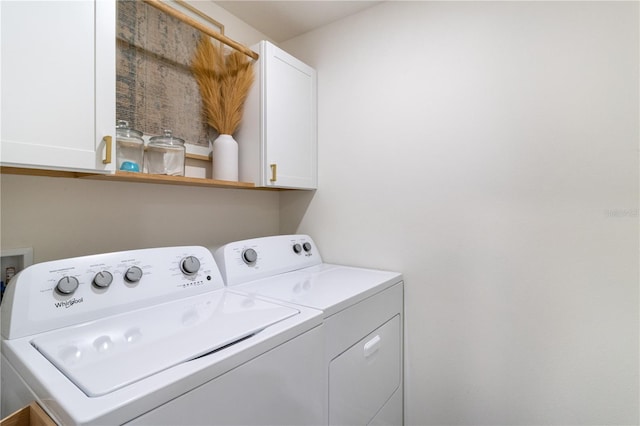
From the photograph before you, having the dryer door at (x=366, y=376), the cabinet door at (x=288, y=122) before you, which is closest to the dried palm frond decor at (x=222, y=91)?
the cabinet door at (x=288, y=122)

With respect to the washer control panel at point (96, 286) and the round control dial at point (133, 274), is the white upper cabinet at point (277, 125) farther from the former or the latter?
the round control dial at point (133, 274)

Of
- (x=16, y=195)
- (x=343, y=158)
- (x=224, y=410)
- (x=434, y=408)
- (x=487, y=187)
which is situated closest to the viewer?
(x=224, y=410)

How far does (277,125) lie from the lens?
159 centimetres

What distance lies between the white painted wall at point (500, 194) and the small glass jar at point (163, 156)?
2.79 feet

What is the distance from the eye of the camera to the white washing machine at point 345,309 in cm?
108

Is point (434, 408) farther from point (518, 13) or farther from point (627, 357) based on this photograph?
point (518, 13)

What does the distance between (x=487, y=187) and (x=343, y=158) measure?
750mm

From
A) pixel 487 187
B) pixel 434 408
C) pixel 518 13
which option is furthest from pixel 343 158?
pixel 434 408

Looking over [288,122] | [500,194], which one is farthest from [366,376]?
[288,122]

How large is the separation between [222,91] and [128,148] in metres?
0.58

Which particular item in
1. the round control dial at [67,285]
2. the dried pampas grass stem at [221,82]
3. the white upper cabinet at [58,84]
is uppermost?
the dried pampas grass stem at [221,82]

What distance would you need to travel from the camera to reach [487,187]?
1.37 meters

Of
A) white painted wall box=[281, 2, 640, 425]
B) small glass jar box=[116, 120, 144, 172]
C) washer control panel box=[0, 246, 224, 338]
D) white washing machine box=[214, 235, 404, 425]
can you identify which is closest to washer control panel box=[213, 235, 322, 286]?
white washing machine box=[214, 235, 404, 425]

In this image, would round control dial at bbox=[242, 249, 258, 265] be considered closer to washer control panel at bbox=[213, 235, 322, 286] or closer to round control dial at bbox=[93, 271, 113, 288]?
washer control panel at bbox=[213, 235, 322, 286]
